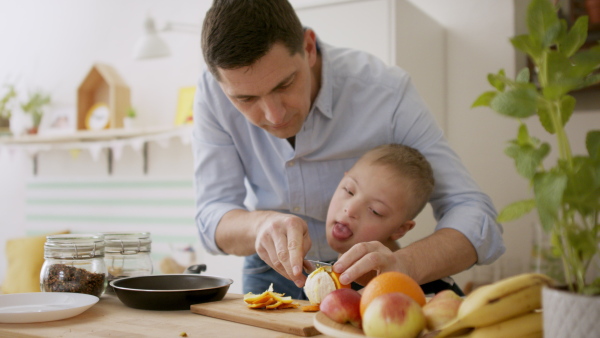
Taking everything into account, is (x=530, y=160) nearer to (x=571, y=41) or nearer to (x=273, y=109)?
(x=571, y=41)

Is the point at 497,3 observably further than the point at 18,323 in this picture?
Yes

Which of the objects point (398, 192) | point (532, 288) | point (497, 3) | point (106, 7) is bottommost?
point (532, 288)

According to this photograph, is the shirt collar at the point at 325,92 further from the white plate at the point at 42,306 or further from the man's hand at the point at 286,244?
the white plate at the point at 42,306

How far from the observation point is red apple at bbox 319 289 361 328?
848 mm

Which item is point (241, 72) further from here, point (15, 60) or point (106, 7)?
point (15, 60)

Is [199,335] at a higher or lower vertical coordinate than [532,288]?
lower

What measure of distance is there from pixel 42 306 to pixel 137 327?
289 millimetres

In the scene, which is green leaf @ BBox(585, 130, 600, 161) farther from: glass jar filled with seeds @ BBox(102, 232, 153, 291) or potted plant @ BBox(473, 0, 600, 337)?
glass jar filled with seeds @ BBox(102, 232, 153, 291)

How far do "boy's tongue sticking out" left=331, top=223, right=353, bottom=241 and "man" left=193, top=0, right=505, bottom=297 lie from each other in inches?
4.9

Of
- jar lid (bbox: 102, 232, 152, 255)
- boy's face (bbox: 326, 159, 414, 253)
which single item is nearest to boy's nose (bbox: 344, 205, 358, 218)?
boy's face (bbox: 326, 159, 414, 253)

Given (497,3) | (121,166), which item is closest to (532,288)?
(497,3)

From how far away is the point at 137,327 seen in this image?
3.45 ft

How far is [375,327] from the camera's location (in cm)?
77

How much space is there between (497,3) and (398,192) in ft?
5.69
